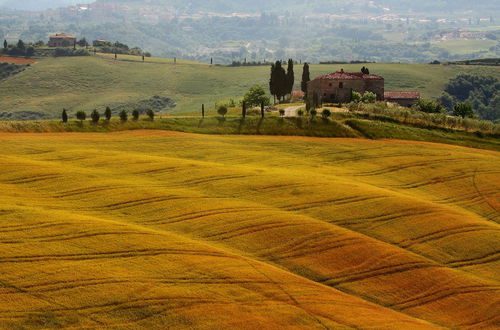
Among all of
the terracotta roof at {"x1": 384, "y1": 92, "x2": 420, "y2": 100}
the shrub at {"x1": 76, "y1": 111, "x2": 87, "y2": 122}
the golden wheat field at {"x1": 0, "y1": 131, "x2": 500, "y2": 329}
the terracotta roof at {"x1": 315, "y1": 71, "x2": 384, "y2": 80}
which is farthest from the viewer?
the terracotta roof at {"x1": 384, "y1": 92, "x2": 420, "y2": 100}

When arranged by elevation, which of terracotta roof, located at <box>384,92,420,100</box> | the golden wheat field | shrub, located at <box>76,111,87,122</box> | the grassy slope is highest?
terracotta roof, located at <box>384,92,420,100</box>

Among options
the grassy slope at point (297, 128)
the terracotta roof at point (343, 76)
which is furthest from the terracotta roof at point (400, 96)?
the grassy slope at point (297, 128)

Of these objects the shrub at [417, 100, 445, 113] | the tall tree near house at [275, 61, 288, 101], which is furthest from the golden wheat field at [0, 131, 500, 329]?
the tall tree near house at [275, 61, 288, 101]

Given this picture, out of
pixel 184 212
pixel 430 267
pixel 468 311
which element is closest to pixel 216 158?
pixel 184 212

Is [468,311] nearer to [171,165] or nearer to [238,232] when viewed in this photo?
[238,232]

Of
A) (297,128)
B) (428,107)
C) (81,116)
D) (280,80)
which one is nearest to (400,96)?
(280,80)

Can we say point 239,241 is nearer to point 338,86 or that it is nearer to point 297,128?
point 297,128

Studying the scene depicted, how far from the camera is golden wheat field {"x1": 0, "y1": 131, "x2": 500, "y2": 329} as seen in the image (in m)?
40.2

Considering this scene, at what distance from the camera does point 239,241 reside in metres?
51.1

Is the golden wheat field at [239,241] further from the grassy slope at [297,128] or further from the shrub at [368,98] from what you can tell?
the shrub at [368,98]

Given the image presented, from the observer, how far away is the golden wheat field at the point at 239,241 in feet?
132

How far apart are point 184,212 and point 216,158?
76.8 ft

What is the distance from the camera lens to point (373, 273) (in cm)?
4866

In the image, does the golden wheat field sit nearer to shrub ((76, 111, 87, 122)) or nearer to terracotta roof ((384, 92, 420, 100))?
shrub ((76, 111, 87, 122))
